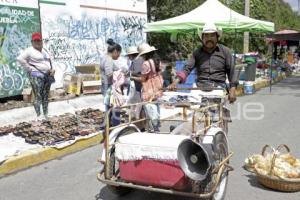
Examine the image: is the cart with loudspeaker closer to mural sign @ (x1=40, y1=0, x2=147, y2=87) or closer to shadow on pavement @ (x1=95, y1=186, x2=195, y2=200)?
shadow on pavement @ (x1=95, y1=186, x2=195, y2=200)

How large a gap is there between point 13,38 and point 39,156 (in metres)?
5.42

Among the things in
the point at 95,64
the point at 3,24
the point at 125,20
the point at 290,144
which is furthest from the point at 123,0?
the point at 290,144

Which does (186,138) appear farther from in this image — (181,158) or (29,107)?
(29,107)

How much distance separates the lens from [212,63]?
543cm

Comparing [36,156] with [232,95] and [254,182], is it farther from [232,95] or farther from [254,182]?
[254,182]

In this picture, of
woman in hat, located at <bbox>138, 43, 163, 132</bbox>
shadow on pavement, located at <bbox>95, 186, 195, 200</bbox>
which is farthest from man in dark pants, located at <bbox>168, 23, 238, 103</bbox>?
shadow on pavement, located at <bbox>95, 186, 195, 200</bbox>

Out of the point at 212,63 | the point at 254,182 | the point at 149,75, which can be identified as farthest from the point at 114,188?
the point at 149,75

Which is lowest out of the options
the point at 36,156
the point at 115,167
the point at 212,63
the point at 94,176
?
the point at 94,176

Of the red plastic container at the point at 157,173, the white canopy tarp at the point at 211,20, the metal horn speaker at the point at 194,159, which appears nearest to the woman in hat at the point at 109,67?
the red plastic container at the point at 157,173

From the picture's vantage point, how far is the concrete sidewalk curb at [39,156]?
5762 mm

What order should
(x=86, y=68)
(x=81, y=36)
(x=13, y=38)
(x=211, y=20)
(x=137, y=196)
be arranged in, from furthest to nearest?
(x=81, y=36) → (x=211, y=20) → (x=86, y=68) → (x=13, y=38) → (x=137, y=196)

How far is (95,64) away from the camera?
13219 mm

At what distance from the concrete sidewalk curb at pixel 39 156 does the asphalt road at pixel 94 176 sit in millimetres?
117

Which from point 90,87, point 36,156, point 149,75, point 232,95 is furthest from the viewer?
point 90,87
